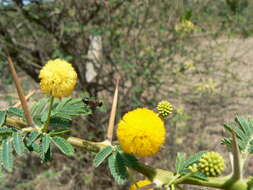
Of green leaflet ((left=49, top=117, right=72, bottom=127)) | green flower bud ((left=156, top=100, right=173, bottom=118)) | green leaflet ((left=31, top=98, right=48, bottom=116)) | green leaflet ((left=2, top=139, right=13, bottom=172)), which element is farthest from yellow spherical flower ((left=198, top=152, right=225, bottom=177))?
green leaflet ((left=31, top=98, right=48, bottom=116))

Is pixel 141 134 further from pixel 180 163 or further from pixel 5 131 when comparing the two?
pixel 5 131

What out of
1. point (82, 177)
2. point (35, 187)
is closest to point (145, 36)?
point (82, 177)

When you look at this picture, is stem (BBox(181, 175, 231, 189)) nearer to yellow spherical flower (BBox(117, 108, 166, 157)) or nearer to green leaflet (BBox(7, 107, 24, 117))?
yellow spherical flower (BBox(117, 108, 166, 157))

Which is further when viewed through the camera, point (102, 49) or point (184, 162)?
point (102, 49)

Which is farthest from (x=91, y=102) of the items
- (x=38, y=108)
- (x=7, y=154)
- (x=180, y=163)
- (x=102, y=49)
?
(x=102, y=49)

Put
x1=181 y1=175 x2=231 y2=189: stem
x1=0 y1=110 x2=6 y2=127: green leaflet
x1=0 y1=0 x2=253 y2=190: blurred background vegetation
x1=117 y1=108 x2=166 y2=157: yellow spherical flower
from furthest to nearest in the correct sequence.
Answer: x1=0 y1=0 x2=253 y2=190: blurred background vegetation → x1=0 y1=110 x2=6 y2=127: green leaflet → x1=117 y1=108 x2=166 y2=157: yellow spherical flower → x1=181 y1=175 x2=231 y2=189: stem
